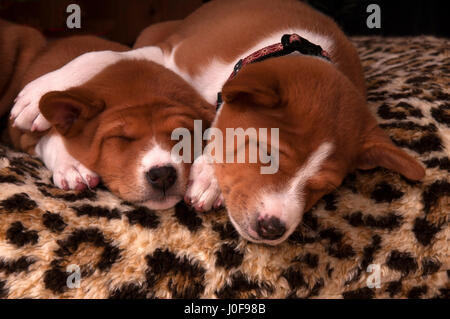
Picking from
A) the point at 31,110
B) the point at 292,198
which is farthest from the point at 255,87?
the point at 31,110

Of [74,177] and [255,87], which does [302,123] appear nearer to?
[255,87]

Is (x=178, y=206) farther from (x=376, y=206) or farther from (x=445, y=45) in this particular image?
(x=445, y=45)

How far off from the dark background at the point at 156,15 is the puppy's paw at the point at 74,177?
124 inches

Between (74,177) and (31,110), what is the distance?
50 centimetres

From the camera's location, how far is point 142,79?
2238mm

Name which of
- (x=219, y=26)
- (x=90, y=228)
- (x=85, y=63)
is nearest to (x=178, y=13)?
(x=219, y=26)

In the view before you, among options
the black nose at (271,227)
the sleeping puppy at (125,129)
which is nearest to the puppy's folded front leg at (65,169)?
the sleeping puppy at (125,129)

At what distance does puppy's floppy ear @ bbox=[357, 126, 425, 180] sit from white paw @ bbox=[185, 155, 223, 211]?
741 mm

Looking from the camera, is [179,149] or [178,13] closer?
[179,149]

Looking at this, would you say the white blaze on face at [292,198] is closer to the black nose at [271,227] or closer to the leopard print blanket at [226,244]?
the black nose at [271,227]

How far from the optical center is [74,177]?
84.7 inches

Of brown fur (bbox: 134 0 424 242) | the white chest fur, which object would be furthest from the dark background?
brown fur (bbox: 134 0 424 242)
